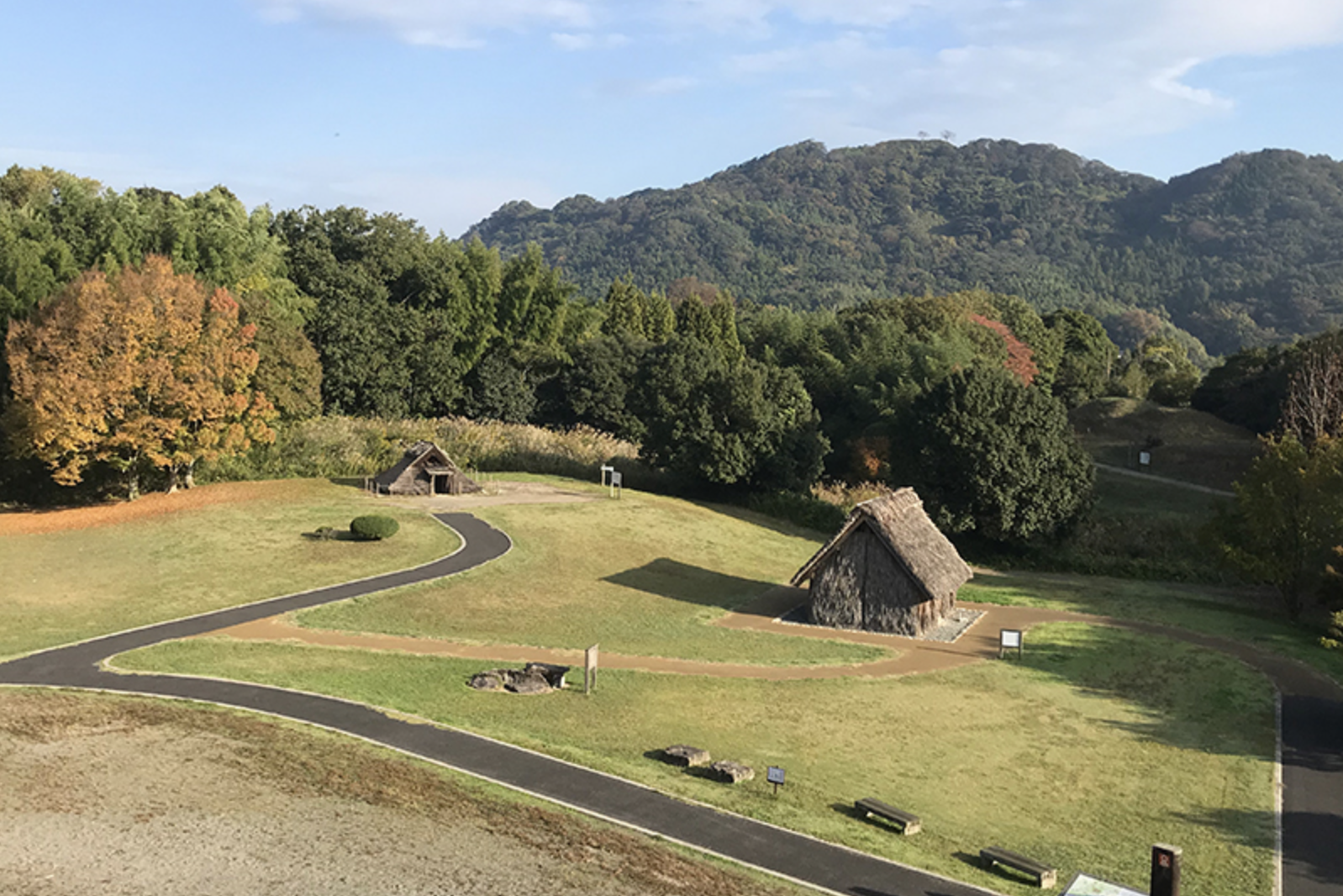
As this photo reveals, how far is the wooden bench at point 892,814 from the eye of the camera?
19.0 m

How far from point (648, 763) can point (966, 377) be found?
Answer: 33926 mm

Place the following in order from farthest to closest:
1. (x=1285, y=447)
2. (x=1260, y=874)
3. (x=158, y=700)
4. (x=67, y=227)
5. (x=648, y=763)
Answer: (x=67, y=227), (x=1285, y=447), (x=158, y=700), (x=648, y=763), (x=1260, y=874)

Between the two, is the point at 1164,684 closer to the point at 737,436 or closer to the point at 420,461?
the point at 737,436

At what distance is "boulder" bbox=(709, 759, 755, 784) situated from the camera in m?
21.0

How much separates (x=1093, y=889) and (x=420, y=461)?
41788mm

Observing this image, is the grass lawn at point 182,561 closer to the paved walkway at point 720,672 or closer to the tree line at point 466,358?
the paved walkway at point 720,672

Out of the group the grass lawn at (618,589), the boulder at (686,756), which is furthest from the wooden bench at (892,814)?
the grass lawn at (618,589)

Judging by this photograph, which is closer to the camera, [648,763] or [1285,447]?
[648,763]

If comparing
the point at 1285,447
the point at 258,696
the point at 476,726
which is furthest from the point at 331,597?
the point at 1285,447

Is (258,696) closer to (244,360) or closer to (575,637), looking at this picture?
(575,637)

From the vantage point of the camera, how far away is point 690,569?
4338cm

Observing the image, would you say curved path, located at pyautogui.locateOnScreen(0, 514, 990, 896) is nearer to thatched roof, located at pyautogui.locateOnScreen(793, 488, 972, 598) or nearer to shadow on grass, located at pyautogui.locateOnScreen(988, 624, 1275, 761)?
shadow on grass, located at pyautogui.locateOnScreen(988, 624, 1275, 761)

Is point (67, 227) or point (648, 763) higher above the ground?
point (67, 227)

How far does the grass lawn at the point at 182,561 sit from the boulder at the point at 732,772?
19.4 meters
